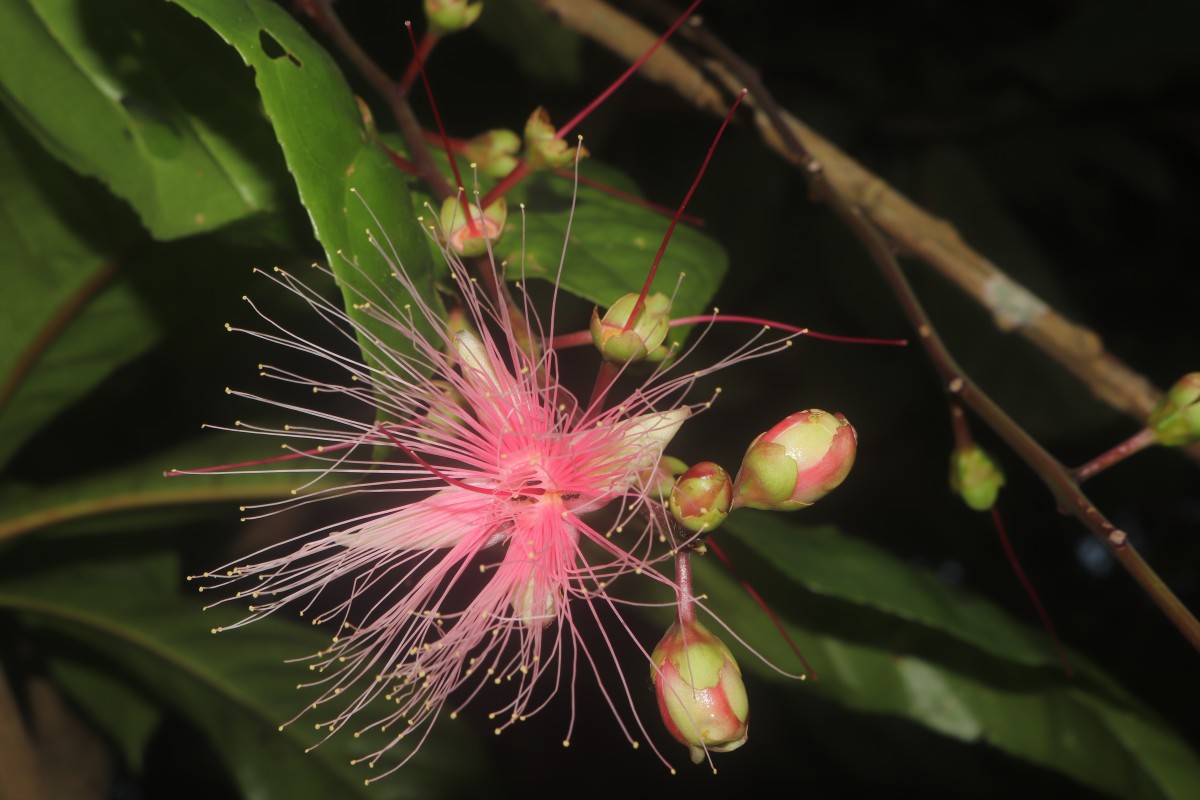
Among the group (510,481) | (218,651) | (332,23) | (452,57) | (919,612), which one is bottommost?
(919,612)

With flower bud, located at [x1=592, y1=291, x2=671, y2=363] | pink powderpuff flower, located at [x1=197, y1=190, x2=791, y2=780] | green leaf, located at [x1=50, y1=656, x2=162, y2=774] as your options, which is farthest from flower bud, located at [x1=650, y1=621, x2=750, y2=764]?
green leaf, located at [x1=50, y1=656, x2=162, y2=774]

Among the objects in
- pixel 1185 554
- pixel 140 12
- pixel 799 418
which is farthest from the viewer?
pixel 1185 554

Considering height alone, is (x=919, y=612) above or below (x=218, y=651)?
below

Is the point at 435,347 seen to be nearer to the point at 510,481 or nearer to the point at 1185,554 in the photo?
the point at 510,481

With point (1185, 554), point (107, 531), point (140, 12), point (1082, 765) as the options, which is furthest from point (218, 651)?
point (1185, 554)

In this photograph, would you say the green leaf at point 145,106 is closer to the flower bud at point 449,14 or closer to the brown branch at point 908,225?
the flower bud at point 449,14

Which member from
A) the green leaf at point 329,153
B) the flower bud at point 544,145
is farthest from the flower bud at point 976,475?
the green leaf at point 329,153

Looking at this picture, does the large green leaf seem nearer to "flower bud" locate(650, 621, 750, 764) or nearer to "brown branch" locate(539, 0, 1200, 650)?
"brown branch" locate(539, 0, 1200, 650)
